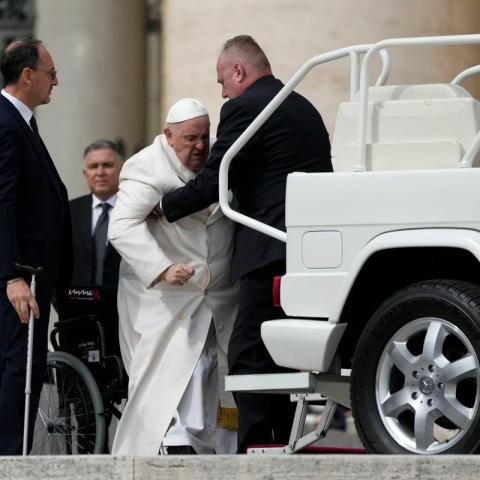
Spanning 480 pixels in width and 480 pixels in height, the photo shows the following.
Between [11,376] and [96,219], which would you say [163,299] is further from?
[96,219]

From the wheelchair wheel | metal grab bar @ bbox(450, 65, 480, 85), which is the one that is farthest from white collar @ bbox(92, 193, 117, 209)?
metal grab bar @ bbox(450, 65, 480, 85)

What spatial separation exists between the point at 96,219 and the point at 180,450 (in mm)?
3121

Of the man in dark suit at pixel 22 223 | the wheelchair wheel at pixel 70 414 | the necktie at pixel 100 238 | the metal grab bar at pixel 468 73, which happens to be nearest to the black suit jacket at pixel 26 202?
the man in dark suit at pixel 22 223

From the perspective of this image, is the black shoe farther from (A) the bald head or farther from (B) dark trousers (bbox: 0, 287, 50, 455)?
(A) the bald head

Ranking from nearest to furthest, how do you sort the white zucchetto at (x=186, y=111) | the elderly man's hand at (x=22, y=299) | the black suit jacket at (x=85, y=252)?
the elderly man's hand at (x=22, y=299) < the white zucchetto at (x=186, y=111) < the black suit jacket at (x=85, y=252)

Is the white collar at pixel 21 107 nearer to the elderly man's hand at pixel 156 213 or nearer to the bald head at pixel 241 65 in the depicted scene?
the elderly man's hand at pixel 156 213

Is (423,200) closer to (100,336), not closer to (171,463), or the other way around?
(171,463)

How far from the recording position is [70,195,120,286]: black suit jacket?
12328 millimetres

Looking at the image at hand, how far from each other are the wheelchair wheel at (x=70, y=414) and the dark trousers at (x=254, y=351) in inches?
37.3

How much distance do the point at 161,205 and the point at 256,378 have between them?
1.37 m

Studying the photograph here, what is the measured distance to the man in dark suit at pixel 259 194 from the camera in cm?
936

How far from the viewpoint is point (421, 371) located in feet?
26.1

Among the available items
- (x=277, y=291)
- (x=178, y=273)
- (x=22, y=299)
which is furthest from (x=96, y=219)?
(x=277, y=291)

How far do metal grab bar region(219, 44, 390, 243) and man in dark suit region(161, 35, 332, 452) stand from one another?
0.24m
